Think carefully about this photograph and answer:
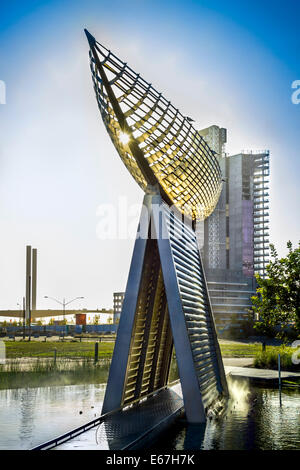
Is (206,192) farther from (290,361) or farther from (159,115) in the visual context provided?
(290,361)

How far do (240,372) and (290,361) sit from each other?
13.8 feet

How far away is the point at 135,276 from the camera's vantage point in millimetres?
11664

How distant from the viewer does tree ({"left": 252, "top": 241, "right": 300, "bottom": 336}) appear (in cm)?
1961

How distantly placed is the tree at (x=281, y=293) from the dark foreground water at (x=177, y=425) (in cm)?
452

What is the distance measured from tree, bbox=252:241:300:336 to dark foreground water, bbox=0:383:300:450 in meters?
4.52

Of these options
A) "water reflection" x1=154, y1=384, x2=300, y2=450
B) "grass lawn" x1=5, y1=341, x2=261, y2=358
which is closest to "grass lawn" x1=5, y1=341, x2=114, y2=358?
"grass lawn" x1=5, y1=341, x2=261, y2=358

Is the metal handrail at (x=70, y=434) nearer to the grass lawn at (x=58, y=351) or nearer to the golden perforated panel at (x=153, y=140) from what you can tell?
the golden perforated panel at (x=153, y=140)

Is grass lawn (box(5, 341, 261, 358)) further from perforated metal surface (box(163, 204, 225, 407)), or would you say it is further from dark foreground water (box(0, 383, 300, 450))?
perforated metal surface (box(163, 204, 225, 407))

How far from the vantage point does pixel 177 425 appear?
34.8 ft

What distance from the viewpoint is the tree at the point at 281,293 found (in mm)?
19609

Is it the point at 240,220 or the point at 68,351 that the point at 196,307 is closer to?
the point at 68,351

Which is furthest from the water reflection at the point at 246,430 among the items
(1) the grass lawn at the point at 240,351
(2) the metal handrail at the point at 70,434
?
(1) the grass lawn at the point at 240,351
